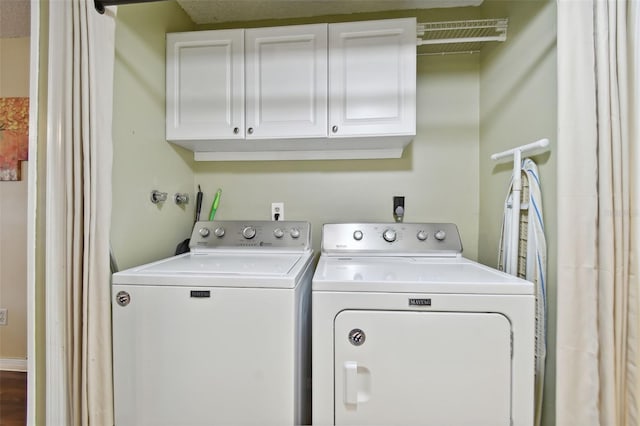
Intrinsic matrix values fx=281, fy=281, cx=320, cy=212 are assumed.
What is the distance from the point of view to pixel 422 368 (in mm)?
981

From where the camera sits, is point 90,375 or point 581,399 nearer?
point 581,399

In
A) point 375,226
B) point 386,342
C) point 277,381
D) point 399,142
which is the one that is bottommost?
point 277,381

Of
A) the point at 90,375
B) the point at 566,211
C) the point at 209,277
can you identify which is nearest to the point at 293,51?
the point at 209,277

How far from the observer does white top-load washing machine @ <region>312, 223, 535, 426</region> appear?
96 centimetres

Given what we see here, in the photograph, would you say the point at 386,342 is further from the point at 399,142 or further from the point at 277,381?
the point at 399,142

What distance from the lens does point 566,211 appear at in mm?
870

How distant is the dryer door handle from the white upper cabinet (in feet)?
3.91

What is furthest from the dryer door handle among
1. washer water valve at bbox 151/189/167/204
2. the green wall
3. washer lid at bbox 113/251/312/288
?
washer water valve at bbox 151/189/167/204

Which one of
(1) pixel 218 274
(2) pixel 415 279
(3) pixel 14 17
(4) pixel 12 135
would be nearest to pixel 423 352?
(2) pixel 415 279

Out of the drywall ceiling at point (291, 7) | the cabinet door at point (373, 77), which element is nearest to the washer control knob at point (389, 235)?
the cabinet door at point (373, 77)

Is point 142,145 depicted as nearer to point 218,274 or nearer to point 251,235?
point 251,235

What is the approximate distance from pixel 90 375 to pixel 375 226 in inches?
55.3

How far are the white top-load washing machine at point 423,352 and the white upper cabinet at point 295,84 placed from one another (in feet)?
3.20

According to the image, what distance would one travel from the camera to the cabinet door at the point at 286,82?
5.36ft
